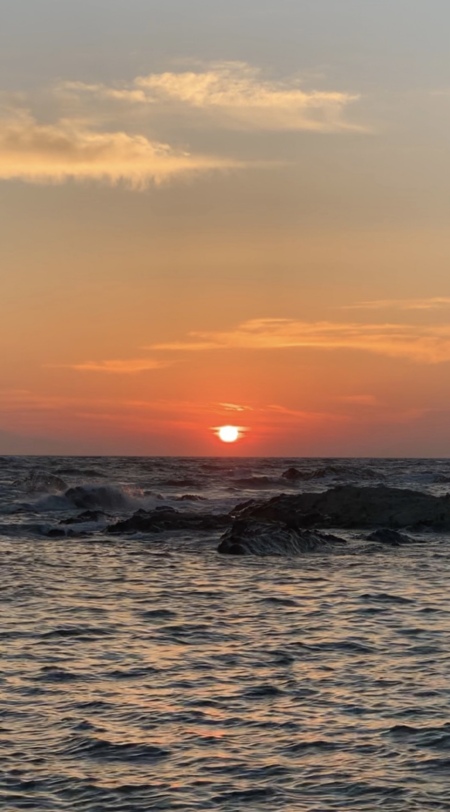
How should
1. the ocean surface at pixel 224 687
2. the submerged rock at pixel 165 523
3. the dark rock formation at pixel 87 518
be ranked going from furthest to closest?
the dark rock formation at pixel 87 518 → the submerged rock at pixel 165 523 → the ocean surface at pixel 224 687

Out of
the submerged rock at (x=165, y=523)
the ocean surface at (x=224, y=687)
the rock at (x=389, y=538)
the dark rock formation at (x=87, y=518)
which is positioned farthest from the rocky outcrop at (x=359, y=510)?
the ocean surface at (x=224, y=687)

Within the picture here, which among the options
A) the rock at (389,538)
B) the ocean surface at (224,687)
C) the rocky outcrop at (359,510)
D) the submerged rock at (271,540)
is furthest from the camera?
the rocky outcrop at (359,510)

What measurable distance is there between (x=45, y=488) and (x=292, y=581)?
133 feet

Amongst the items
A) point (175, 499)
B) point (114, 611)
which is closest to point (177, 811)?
point (114, 611)

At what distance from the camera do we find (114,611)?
19.2 m

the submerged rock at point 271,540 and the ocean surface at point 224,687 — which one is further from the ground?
the submerged rock at point 271,540

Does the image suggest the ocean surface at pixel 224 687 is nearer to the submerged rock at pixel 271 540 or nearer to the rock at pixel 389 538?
the submerged rock at pixel 271 540

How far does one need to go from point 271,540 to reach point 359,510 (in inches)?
422

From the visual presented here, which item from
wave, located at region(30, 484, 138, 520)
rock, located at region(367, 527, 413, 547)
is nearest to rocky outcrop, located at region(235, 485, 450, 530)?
rock, located at region(367, 527, 413, 547)

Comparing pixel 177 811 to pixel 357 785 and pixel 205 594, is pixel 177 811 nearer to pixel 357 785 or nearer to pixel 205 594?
pixel 357 785

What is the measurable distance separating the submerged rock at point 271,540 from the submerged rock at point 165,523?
520 cm

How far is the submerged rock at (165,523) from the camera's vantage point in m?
Result: 36.9

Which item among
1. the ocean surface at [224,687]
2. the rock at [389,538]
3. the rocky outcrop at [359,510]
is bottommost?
the ocean surface at [224,687]

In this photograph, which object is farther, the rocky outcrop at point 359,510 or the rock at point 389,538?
the rocky outcrop at point 359,510
